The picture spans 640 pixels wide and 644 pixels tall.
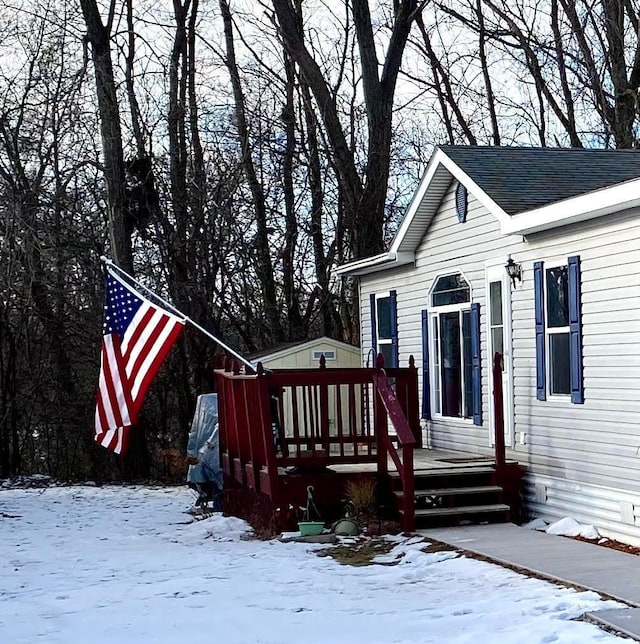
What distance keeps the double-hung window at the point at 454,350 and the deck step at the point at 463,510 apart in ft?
5.15

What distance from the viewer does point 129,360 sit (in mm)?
11500

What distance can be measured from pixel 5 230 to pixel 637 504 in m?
12.5

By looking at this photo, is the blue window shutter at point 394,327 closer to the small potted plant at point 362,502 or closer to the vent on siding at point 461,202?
the vent on siding at point 461,202

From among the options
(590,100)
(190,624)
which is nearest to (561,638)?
(190,624)

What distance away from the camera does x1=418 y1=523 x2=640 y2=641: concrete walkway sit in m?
6.61

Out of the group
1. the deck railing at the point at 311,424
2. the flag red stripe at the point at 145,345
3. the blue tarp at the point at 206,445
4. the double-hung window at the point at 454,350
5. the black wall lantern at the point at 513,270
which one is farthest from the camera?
the blue tarp at the point at 206,445

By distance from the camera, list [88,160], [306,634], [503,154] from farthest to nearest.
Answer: [88,160], [503,154], [306,634]

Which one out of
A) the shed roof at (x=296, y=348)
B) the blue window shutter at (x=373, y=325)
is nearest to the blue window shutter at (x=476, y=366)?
the blue window shutter at (x=373, y=325)

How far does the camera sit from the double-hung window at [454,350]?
12227 millimetres

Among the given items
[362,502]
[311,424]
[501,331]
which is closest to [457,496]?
[362,502]

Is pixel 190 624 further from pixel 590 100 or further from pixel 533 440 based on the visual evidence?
pixel 590 100

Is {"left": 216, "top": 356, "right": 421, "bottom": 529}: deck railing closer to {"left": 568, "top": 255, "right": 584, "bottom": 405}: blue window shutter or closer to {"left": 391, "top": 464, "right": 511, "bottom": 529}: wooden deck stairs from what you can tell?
{"left": 391, "top": 464, "right": 511, "bottom": 529}: wooden deck stairs

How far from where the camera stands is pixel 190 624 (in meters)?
6.81

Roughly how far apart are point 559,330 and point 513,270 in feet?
3.43
